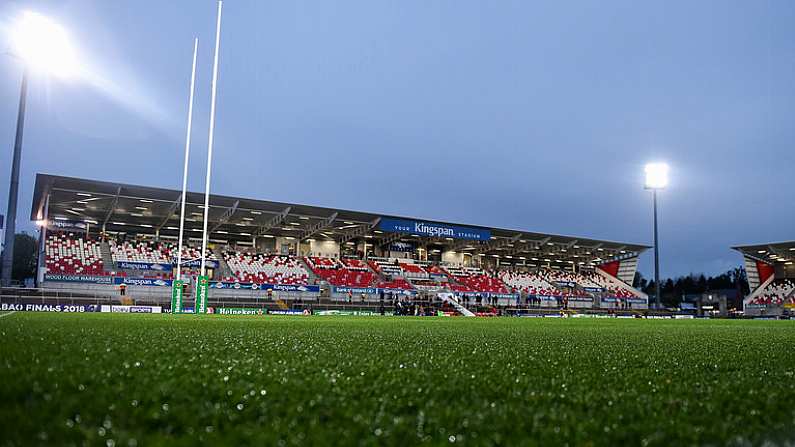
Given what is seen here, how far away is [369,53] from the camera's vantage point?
108 metres

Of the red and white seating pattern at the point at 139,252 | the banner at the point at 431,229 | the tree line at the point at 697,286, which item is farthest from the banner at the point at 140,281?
the tree line at the point at 697,286

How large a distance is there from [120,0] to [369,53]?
7077cm

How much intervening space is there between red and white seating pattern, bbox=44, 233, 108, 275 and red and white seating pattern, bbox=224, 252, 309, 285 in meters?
8.15

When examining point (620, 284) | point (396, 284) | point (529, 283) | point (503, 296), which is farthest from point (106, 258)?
point (620, 284)

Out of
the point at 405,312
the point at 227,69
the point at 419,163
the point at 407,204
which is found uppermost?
the point at 227,69

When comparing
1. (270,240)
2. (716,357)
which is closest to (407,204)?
(270,240)

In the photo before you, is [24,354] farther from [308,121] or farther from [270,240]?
[308,121]

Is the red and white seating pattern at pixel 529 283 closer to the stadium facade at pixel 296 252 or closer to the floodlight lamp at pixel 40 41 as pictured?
the stadium facade at pixel 296 252

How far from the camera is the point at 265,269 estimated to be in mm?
39062

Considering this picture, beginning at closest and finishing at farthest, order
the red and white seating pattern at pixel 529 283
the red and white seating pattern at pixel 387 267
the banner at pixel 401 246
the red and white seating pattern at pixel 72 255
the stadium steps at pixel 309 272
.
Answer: the red and white seating pattern at pixel 72 255 < the stadium steps at pixel 309 272 < the red and white seating pattern at pixel 387 267 < the banner at pixel 401 246 < the red and white seating pattern at pixel 529 283

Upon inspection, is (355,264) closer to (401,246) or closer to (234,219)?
(401,246)

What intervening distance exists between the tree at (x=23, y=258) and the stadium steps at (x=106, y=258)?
112 ft

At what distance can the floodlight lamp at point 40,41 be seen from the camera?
21.5 m

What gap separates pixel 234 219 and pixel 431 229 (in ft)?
51.7
